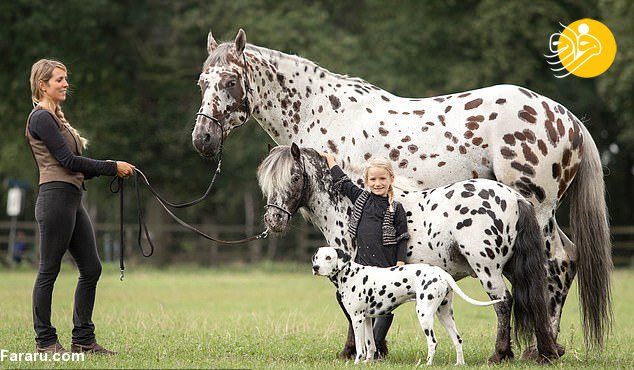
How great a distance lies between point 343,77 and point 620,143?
Result: 28.2 meters

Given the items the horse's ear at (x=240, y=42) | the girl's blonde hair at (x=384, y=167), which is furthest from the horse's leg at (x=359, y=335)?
the horse's ear at (x=240, y=42)

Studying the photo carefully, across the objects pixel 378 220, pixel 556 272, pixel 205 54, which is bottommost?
pixel 556 272

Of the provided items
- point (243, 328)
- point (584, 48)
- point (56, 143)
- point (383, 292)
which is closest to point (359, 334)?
point (383, 292)

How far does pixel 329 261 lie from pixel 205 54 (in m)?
→ 23.1

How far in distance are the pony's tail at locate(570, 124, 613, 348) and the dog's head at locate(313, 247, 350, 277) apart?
2.42m

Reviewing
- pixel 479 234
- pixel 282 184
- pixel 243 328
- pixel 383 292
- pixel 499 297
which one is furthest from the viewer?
pixel 243 328

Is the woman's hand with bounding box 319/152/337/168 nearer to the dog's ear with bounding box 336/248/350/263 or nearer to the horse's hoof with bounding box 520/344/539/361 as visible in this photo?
the dog's ear with bounding box 336/248/350/263

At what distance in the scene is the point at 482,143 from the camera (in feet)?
28.0

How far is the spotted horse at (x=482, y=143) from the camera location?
27.8 feet

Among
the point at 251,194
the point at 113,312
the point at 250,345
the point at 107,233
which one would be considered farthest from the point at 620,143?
the point at 250,345

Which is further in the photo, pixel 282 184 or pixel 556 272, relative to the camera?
pixel 556 272

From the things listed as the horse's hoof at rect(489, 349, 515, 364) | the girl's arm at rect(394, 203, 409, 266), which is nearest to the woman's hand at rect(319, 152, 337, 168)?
the girl's arm at rect(394, 203, 409, 266)

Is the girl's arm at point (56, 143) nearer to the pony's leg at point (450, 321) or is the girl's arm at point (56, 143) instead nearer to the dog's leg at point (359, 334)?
the dog's leg at point (359, 334)

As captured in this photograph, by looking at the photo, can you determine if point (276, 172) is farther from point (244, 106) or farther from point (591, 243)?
point (591, 243)
